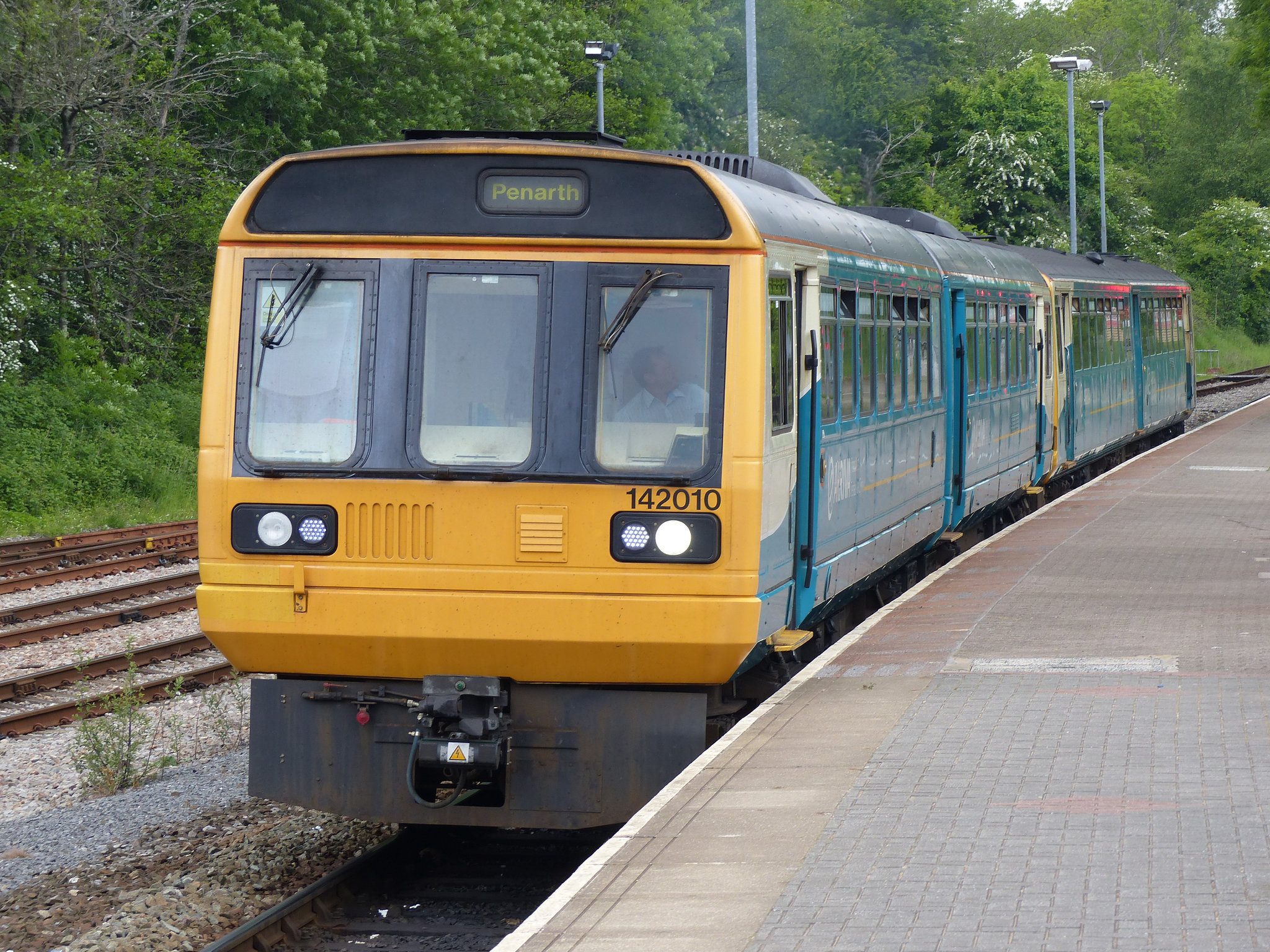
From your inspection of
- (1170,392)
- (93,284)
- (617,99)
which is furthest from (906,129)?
(93,284)

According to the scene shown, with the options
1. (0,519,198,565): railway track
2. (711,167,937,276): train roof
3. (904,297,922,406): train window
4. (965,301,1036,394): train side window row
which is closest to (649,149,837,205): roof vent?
(711,167,937,276): train roof

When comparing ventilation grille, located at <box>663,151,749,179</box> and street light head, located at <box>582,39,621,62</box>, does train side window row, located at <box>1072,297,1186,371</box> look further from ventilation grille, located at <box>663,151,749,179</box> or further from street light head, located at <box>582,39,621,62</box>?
ventilation grille, located at <box>663,151,749,179</box>

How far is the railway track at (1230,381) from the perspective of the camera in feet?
155

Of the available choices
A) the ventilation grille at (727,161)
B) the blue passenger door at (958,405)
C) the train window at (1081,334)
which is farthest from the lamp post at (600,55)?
the ventilation grille at (727,161)

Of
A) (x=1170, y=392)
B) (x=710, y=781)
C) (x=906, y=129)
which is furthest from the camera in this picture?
(x=906, y=129)

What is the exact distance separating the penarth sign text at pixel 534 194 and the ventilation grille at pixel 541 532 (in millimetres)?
1240

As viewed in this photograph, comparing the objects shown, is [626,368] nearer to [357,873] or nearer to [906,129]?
[357,873]

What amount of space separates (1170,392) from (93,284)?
19246 mm

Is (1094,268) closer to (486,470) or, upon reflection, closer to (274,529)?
(486,470)

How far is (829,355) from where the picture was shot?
912 cm

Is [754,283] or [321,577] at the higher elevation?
[754,283]

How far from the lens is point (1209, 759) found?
6.90 metres

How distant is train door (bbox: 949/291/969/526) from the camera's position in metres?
14.1

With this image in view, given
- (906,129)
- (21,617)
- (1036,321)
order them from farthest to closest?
1. (906,129)
2. (1036,321)
3. (21,617)
